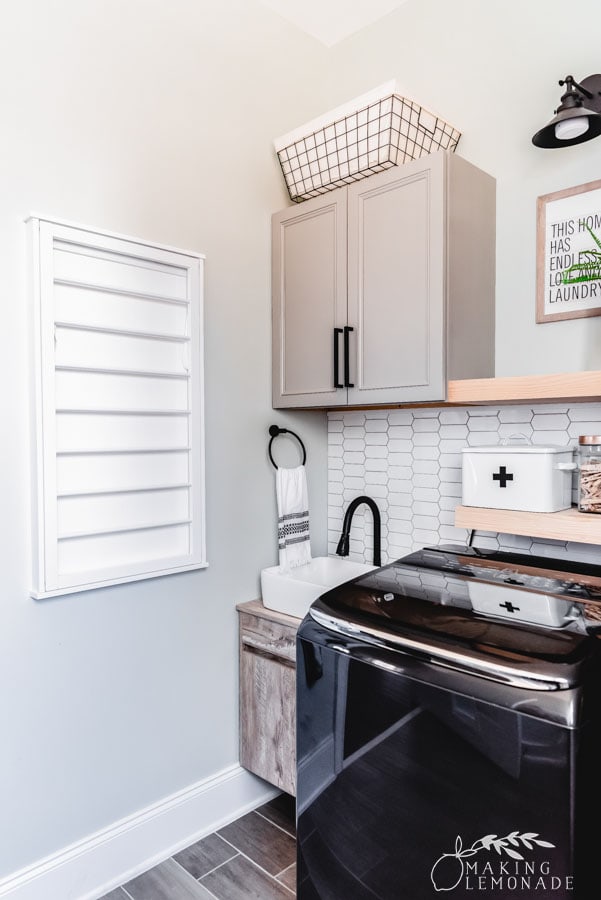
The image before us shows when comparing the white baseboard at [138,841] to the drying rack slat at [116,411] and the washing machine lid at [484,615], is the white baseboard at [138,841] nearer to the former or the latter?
the washing machine lid at [484,615]

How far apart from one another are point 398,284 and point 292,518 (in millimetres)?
940

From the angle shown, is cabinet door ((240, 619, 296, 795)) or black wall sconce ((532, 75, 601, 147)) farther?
cabinet door ((240, 619, 296, 795))

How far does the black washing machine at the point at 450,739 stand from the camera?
0.96 meters

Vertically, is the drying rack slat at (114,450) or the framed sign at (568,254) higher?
the framed sign at (568,254)

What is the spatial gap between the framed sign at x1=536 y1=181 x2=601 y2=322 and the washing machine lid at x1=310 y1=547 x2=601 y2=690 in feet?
2.50

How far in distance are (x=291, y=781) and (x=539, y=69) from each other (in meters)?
2.39

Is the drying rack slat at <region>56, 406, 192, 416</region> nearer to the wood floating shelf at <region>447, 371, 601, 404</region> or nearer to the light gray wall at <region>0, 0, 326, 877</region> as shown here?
the light gray wall at <region>0, 0, 326, 877</region>

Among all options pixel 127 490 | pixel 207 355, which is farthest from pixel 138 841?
pixel 207 355

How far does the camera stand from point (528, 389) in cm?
162

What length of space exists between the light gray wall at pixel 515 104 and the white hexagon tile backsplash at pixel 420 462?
167 mm

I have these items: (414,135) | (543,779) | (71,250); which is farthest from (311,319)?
(543,779)

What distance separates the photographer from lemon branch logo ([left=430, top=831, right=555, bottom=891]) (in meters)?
0.97

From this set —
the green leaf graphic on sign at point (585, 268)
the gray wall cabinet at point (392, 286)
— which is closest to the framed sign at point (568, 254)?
the green leaf graphic on sign at point (585, 268)

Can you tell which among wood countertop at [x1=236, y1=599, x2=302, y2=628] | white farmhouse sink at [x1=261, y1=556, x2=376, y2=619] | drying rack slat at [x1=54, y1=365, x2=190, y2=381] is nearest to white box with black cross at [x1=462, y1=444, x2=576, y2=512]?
white farmhouse sink at [x1=261, y1=556, x2=376, y2=619]
